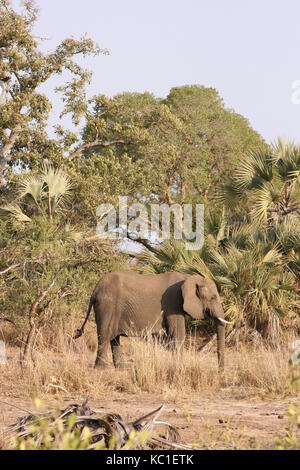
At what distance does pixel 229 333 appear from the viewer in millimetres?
17234

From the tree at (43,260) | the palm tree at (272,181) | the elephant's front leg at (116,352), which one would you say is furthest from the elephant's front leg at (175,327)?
the palm tree at (272,181)

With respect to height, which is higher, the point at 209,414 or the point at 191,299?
the point at 191,299

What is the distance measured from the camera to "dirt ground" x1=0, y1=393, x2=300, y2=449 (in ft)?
26.8

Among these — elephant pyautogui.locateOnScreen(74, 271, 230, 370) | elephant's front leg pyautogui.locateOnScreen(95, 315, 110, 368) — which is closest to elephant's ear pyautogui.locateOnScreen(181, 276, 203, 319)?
elephant pyautogui.locateOnScreen(74, 271, 230, 370)

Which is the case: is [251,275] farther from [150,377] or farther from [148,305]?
[150,377]

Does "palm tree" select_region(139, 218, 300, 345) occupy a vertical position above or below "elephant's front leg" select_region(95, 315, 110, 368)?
above

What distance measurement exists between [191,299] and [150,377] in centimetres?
356

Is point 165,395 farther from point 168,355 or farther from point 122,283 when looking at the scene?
point 122,283

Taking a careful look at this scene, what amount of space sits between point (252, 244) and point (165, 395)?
7.83m

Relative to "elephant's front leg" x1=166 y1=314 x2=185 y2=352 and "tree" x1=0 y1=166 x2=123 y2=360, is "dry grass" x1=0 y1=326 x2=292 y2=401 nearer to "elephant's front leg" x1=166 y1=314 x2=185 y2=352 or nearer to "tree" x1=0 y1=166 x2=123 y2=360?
"tree" x1=0 y1=166 x2=123 y2=360

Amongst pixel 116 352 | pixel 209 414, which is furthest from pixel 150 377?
pixel 116 352

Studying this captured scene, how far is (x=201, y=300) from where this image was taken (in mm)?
14977

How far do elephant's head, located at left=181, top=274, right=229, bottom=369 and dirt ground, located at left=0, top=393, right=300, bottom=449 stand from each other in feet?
12.6
